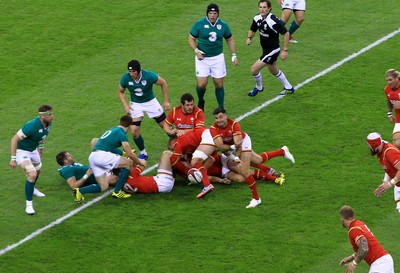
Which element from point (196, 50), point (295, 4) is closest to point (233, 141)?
point (196, 50)

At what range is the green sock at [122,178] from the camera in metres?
18.7

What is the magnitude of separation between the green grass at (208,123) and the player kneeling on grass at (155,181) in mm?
218

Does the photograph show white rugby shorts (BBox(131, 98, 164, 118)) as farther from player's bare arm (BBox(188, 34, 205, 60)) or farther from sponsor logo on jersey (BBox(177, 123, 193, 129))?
player's bare arm (BBox(188, 34, 205, 60))

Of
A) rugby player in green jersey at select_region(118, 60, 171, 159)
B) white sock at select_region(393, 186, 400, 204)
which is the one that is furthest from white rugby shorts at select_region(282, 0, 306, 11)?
white sock at select_region(393, 186, 400, 204)

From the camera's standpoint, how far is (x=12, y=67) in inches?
989

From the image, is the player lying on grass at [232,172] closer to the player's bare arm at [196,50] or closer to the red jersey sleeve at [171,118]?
the red jersey sleeve at [171,118]

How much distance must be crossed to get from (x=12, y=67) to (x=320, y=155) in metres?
8.93

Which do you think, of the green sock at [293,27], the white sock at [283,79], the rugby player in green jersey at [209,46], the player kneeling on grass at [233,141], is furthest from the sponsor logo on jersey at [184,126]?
the green sock at [293,27]

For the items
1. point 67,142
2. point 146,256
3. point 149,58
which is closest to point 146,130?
point 67,142

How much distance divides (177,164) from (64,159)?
232 centimetres

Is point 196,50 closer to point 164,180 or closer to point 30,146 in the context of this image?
point 164,180

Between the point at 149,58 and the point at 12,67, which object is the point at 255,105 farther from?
the point at 12,67

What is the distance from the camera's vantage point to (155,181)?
19.0 meters

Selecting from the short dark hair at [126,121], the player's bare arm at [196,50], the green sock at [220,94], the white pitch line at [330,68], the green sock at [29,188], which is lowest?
the white pitch line at [330,68]
